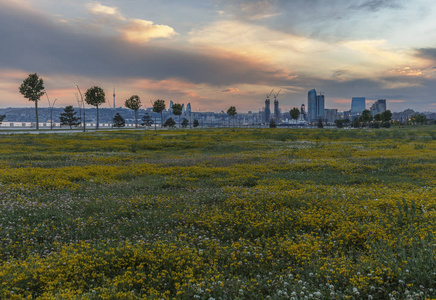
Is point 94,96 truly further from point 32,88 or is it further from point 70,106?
point 32,88

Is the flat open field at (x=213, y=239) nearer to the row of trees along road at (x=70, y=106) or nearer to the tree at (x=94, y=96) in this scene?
the row of trees along road at (x=70, y=106)

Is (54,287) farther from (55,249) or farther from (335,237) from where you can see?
(335,237)

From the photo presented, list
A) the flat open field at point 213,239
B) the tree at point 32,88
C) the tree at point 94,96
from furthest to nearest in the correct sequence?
1. the tree at point 94,96
2. the tree at point 32,88
3. the flat open field at point 213,239

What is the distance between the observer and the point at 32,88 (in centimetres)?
8819

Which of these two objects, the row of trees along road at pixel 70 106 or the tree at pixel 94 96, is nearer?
the row of trees along road at pixel 70 106

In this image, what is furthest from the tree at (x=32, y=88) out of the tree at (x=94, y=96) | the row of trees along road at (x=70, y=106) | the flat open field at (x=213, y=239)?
the flat open field at (x=213, y=239)

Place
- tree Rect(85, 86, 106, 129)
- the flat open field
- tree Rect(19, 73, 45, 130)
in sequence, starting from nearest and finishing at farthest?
the flat open field < tree Rect(19, 73, 45, 130) < tree Rect(85, 86, 106, 129)

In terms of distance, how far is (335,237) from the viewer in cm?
816

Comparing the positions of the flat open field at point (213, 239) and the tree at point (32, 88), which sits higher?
the tree at point (32, 88)

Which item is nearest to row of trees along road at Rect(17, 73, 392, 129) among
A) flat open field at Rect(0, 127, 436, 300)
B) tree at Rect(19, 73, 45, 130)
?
tree at Rect(19, 73, 45, 130)

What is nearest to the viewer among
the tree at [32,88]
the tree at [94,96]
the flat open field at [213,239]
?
the flat open field at [213,239]

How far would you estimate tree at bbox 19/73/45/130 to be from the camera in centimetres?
8712

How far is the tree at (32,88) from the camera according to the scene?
87.1 meters

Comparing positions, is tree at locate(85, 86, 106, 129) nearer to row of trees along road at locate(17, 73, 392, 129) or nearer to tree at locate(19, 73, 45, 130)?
row of trees along road at locate(17, 73, 392, 129)
